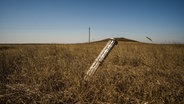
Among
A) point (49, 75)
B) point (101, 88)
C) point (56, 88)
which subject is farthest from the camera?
point (49, 75)

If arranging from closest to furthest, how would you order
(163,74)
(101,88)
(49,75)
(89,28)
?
(101,88) < (49,75) < (163,74) < (89,28)

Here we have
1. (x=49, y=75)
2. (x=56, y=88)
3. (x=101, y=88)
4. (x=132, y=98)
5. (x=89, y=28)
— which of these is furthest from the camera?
(x=89, y=28)

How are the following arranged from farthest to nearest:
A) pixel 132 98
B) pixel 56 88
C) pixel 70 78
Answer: pixel 70 78
pixel 56 88
pixel 132 98

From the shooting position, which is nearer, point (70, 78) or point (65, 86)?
point (65, 86)

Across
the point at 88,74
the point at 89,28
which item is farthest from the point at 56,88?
the point at 89,28

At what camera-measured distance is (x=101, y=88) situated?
9.29 ft

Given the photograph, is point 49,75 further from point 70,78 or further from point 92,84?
point 92,84

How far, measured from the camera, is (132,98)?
8.04 feet

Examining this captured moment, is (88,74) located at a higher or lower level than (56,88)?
higher

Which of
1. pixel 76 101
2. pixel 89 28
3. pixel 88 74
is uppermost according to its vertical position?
pixel 89 28

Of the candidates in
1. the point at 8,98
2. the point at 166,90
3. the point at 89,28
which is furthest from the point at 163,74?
the point at 89,28

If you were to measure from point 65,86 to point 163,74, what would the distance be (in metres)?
2.45

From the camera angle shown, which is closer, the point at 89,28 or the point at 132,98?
the point at 132,98

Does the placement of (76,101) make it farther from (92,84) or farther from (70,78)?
(70,78)
